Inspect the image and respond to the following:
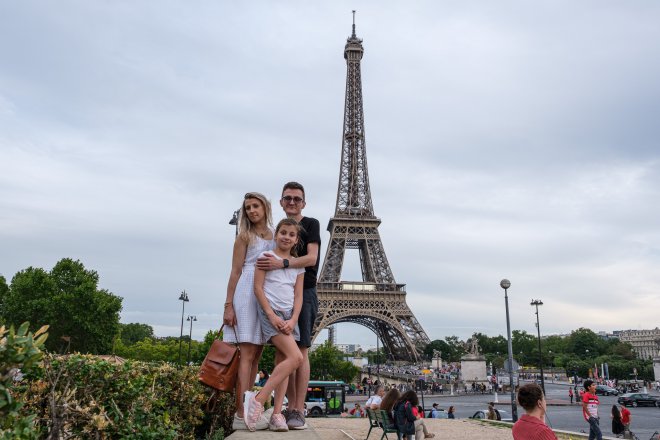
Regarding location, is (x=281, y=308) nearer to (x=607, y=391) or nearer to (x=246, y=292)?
(x=246, y=292)

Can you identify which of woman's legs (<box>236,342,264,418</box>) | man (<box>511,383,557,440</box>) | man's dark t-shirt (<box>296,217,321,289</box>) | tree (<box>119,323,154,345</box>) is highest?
tree (<box>119,323,154,345</box>)

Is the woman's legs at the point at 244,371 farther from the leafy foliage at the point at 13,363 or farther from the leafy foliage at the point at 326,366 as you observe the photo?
the leafy foliage at the point at 326,366

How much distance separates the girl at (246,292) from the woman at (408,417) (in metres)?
6.19

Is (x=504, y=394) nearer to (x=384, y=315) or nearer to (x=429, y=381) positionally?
(x=429, y=381)

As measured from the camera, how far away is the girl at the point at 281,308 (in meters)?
4.79

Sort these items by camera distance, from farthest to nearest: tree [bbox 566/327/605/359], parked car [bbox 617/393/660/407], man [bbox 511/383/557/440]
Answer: tree [bbox 566/327/605/359]
parked car [bbox 617/393/660/407]
man [bbox 511/383/557/440]

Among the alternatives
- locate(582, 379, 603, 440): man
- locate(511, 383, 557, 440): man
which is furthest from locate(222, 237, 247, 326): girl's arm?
locate(582, 379, 603, 440): man

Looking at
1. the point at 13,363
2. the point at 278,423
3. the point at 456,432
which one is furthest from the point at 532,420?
the point at 456,432

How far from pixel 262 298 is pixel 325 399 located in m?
27.7

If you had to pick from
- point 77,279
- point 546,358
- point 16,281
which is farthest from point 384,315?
point 546,358

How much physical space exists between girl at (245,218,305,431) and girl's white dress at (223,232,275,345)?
7 cm

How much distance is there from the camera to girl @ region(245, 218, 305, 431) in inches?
189

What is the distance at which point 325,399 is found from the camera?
30766 mm

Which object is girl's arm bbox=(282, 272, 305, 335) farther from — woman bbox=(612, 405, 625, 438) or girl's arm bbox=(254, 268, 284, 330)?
woman bbox=(612, 405, 625, 438)
